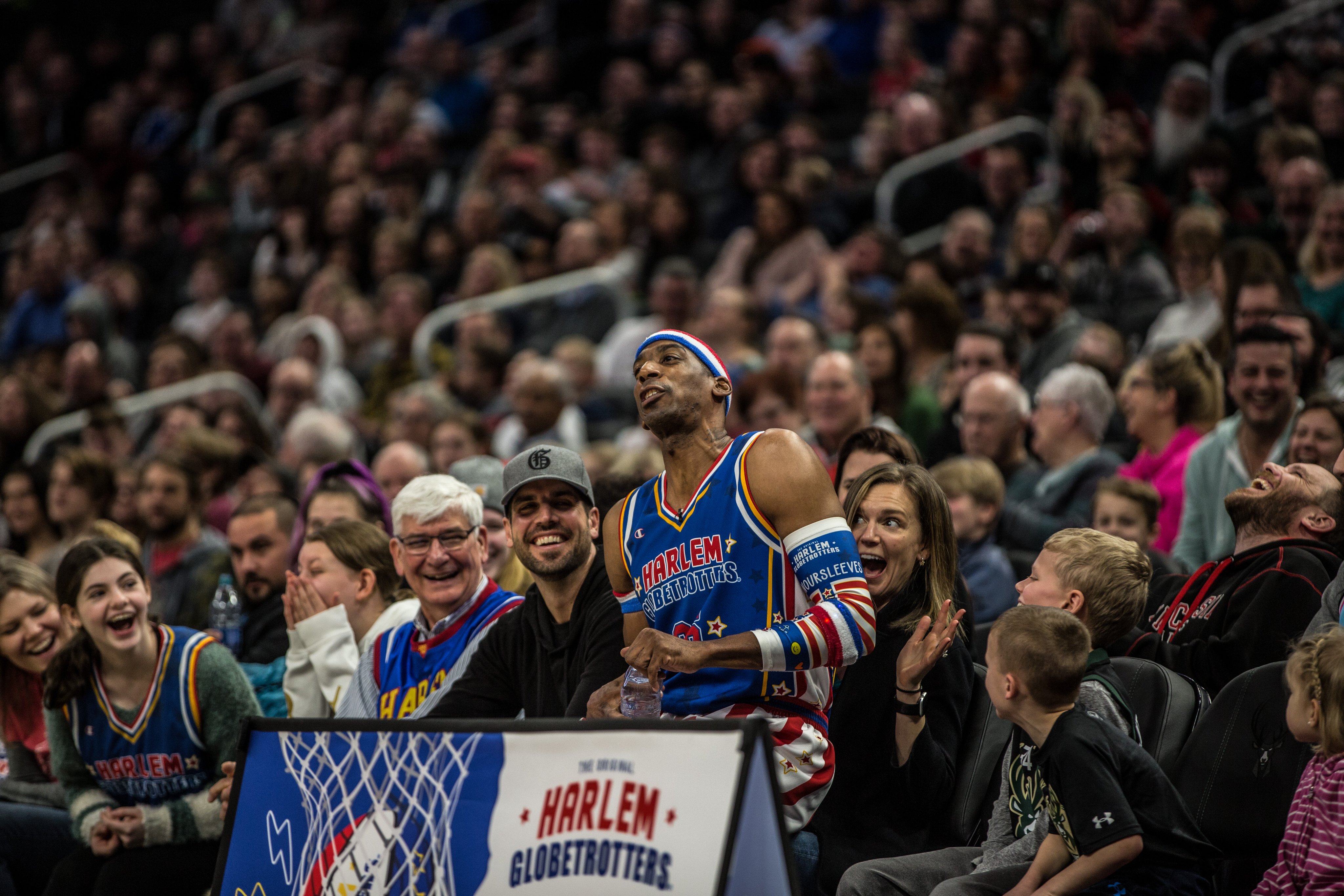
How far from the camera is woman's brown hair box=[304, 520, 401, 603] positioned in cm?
556

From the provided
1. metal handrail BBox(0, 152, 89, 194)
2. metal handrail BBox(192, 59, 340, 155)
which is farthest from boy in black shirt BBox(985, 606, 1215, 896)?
metal handrail BBox(0, 152, 89, 194)

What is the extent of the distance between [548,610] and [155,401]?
770cm

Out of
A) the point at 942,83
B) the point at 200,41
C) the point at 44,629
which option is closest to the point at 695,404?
the point at 44,629

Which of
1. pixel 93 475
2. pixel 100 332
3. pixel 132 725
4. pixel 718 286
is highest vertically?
pixel 100 332

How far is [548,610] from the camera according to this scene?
4695 millimetres

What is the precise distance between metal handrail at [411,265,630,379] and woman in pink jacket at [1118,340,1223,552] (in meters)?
5.33

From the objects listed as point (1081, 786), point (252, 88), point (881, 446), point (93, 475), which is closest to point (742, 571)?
point (1081, 786)

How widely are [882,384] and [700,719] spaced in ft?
15.9

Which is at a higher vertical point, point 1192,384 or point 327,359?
point 327,359

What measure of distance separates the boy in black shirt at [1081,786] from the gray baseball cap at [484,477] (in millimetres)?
2593

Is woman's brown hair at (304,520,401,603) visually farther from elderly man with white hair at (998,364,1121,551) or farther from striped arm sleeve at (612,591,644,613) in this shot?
elderly man with white hair at (998,364,1121,551)

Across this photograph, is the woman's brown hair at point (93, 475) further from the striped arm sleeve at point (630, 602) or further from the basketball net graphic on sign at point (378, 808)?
the striped arm sleeve at point (630, 602)

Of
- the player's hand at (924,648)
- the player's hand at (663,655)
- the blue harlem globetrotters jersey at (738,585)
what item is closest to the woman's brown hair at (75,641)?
the blue harlem globetrotters jersey at (738,585)

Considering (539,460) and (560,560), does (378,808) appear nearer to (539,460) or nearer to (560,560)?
(560,560)
